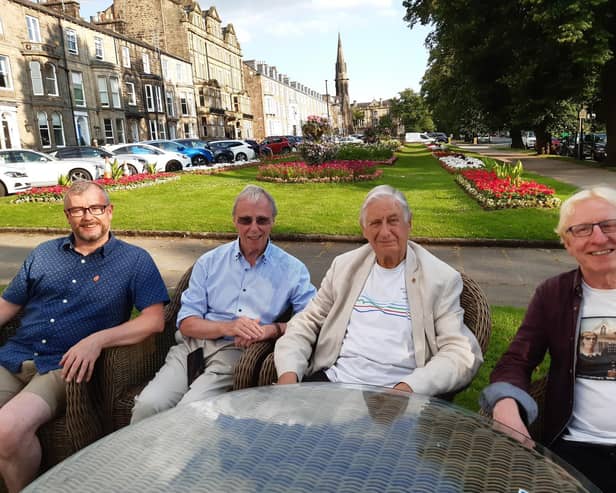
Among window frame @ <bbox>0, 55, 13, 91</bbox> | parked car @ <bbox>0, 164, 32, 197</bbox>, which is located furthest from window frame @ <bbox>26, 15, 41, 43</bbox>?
parked car @ <bbox>0, 164, 32, 197</bbox>

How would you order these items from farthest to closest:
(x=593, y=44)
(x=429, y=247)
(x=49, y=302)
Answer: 1. (x=593, y=44)
2. (x=429, y=247)
3. (x=49, y=302)

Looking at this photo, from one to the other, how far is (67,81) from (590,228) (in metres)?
37.5

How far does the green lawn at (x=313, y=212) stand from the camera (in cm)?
812

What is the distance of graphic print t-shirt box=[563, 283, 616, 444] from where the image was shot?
199 centimetres

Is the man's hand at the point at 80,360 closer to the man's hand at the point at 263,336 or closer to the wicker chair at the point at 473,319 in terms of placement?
the man's hand at the point at 263,336

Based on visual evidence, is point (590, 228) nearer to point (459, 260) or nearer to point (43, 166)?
point (459, 260)

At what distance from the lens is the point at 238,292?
2.92 metres

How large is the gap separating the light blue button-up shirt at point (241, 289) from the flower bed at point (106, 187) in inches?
325

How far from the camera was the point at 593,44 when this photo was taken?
17.4 m

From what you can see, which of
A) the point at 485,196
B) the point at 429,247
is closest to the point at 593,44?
the point at 485,196

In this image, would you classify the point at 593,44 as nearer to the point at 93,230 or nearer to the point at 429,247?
the point at 429,247

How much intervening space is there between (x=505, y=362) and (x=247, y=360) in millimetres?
1242

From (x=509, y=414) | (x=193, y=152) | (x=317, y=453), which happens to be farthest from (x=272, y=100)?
(x=317, y=453)

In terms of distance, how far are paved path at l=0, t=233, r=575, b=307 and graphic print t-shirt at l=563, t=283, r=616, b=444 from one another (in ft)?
9.97
